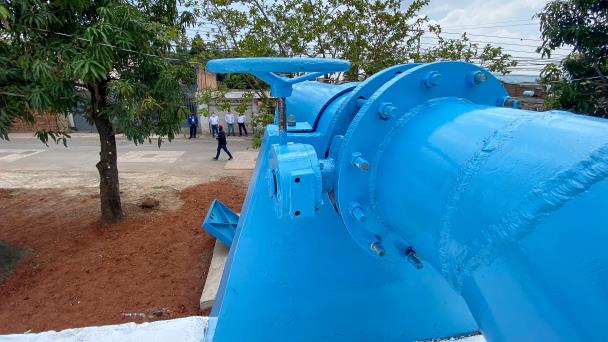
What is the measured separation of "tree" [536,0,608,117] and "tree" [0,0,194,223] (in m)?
4.69

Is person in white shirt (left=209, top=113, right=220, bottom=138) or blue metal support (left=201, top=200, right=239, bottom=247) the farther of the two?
person in white shirt (left=209, top=113, right=220, bottom=138)

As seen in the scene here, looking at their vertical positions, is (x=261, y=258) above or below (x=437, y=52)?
below

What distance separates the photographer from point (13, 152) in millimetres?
11812

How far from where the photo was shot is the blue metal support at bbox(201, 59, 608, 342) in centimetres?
48

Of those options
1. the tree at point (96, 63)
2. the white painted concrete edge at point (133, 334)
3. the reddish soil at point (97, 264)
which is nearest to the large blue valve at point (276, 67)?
the white painted concrete edge at point (133, 334)

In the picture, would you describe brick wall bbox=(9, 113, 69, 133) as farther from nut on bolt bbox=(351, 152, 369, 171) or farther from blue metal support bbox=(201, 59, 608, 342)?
nut on bolt bbox=(351, 152, 369, 171)

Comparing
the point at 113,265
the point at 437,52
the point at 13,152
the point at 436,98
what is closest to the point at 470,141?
the point at 436,98

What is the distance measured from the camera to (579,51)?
500 centimetres

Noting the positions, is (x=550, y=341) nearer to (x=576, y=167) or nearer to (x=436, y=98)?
(x=576, y=167)

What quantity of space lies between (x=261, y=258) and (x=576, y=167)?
45.6 inches

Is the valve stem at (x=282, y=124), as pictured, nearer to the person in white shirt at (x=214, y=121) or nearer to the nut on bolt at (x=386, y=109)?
the nut on bolt at (x=386, y=109)

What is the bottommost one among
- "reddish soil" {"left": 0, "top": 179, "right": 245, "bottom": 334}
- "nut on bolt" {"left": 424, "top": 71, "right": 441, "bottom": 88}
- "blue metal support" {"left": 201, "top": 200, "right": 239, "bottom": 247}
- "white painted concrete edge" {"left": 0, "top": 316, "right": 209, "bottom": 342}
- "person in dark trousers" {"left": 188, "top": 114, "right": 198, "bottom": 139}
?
"reddish soil" {"left": 0, "top": 179, "right": 245, "bottom": 334}

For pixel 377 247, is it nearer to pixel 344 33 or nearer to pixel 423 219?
pixel 423 219

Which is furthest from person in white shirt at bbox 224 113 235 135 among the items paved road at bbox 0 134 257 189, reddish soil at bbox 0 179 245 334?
reddish soil at bbox 0 179 245 334
